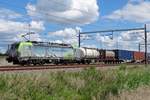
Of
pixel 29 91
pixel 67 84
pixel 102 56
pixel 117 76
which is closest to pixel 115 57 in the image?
pixel 102 56

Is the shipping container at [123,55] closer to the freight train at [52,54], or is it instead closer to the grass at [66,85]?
the freight train at [52,54]

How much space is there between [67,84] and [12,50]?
83.2ft

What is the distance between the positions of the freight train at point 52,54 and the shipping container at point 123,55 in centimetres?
116

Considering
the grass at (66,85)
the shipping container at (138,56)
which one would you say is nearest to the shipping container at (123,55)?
the shipping container at (138,56)

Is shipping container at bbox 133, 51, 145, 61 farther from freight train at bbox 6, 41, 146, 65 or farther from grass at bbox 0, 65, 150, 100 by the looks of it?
grass at bbox 0, 65, 150, 100

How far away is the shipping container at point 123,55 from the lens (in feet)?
235

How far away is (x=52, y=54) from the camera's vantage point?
4784cm

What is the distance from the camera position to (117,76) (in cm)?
2431

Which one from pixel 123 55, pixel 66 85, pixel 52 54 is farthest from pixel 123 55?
pixel 66 85

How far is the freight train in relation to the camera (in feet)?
139

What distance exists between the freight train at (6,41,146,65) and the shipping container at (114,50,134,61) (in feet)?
3.81

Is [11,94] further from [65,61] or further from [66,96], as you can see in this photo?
[65,61]

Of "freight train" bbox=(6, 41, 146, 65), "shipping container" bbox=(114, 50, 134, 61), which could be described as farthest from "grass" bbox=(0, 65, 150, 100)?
"shipping container" bbox=(114, 50, 134, 61)

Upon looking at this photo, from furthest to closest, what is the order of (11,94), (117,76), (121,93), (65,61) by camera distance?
1. (65,61)
2. (117,76)
3. (121,93)
4. (11,94)
